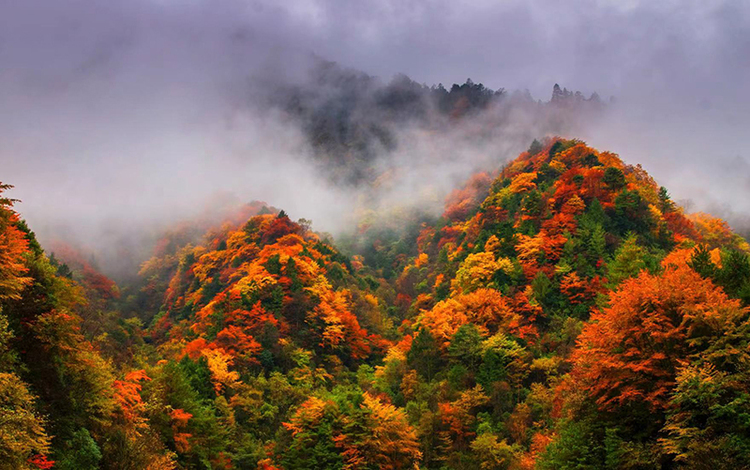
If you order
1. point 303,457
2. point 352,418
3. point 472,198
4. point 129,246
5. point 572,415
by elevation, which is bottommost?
point 303,457

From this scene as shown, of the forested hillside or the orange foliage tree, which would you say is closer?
the orange foliage tree

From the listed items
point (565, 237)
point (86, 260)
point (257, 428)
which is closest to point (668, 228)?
point (565, 237)

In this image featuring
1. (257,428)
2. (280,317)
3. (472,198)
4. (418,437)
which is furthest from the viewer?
(472,198)

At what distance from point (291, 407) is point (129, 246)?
87.4 metres

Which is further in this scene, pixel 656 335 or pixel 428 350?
pixel 428 350

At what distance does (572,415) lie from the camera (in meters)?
24.3

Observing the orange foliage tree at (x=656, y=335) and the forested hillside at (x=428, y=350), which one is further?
the forested hillside at (x=428, y=350)

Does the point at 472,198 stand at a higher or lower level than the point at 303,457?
higher

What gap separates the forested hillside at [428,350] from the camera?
2003 centimetres

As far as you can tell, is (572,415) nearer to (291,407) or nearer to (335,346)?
(291,407)

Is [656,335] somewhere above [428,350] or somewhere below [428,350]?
below

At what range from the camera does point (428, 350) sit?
151ft

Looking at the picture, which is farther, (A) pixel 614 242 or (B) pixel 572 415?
(A) pixel 614 242

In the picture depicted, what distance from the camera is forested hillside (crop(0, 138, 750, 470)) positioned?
20.0 m
